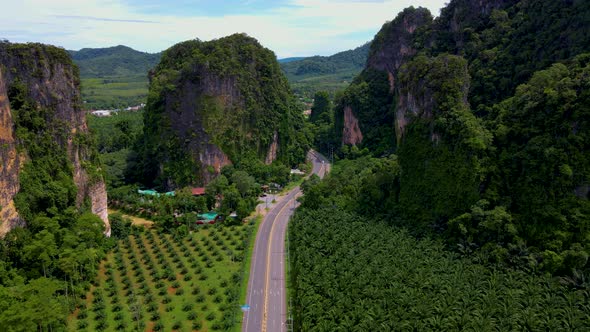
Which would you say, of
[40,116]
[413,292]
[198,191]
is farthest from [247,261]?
[40,116]

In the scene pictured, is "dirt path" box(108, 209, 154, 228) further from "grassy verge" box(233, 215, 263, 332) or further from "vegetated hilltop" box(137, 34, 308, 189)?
"grassy verge" box(233, 215, 263, 332)

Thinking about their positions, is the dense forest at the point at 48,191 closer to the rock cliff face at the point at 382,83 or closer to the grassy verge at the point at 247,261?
the grassy verge at the point at 247,261

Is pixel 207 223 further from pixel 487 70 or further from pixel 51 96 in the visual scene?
pixel 487 70

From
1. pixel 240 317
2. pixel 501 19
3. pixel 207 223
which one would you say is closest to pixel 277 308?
pixel 240 317

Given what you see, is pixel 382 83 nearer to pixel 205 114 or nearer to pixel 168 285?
pixel 205 114

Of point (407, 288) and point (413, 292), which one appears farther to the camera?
point (407, 288)

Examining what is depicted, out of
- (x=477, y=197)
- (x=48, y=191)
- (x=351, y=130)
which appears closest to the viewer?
(x=477, y=197)
